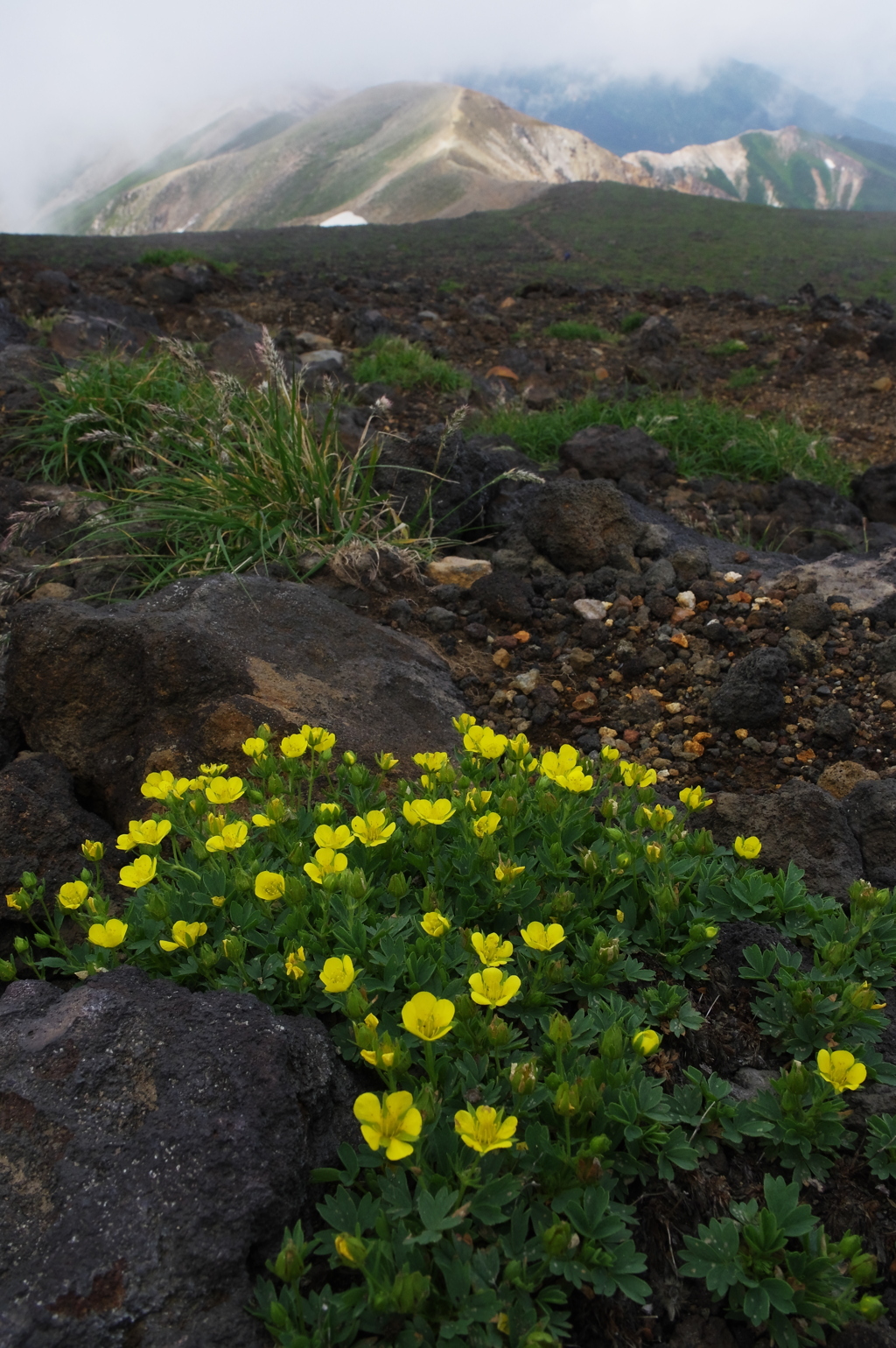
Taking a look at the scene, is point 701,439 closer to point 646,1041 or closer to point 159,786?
point 159,786

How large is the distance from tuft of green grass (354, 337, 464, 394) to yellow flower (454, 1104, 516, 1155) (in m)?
7.66

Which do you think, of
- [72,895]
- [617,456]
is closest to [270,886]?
[72,895]

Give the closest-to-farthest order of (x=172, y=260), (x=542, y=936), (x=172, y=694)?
(x=542, y=936) < (x=172, y=694) < (x=172, y=260)

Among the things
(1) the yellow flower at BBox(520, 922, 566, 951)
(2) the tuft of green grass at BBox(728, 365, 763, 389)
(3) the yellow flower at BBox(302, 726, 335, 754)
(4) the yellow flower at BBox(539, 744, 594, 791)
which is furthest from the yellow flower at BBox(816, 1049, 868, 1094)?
(2) the tuft of green grass at BBox(728, 365, 763, 389)

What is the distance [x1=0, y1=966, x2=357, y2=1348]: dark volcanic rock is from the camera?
1443 millimetres

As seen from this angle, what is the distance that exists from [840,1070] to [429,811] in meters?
1.08

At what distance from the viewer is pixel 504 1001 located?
5.78 ft

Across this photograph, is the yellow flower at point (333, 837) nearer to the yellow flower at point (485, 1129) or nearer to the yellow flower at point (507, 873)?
the yellow flower at point (507, 873)

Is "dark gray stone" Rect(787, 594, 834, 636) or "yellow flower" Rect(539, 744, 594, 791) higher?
"yellow flower" Rect(539, 744, 594, 791)

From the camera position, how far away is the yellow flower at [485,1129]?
1526 millimetres

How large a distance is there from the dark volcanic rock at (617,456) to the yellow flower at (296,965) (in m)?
4.80

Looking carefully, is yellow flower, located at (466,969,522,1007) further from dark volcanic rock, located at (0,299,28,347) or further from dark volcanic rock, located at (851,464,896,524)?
dark volcanic rock, located at (0,299,28,347)

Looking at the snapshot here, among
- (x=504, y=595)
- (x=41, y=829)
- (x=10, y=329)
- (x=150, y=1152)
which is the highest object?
(x=10, y=329)

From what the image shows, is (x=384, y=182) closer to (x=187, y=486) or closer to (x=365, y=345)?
(x=365, y=345)
